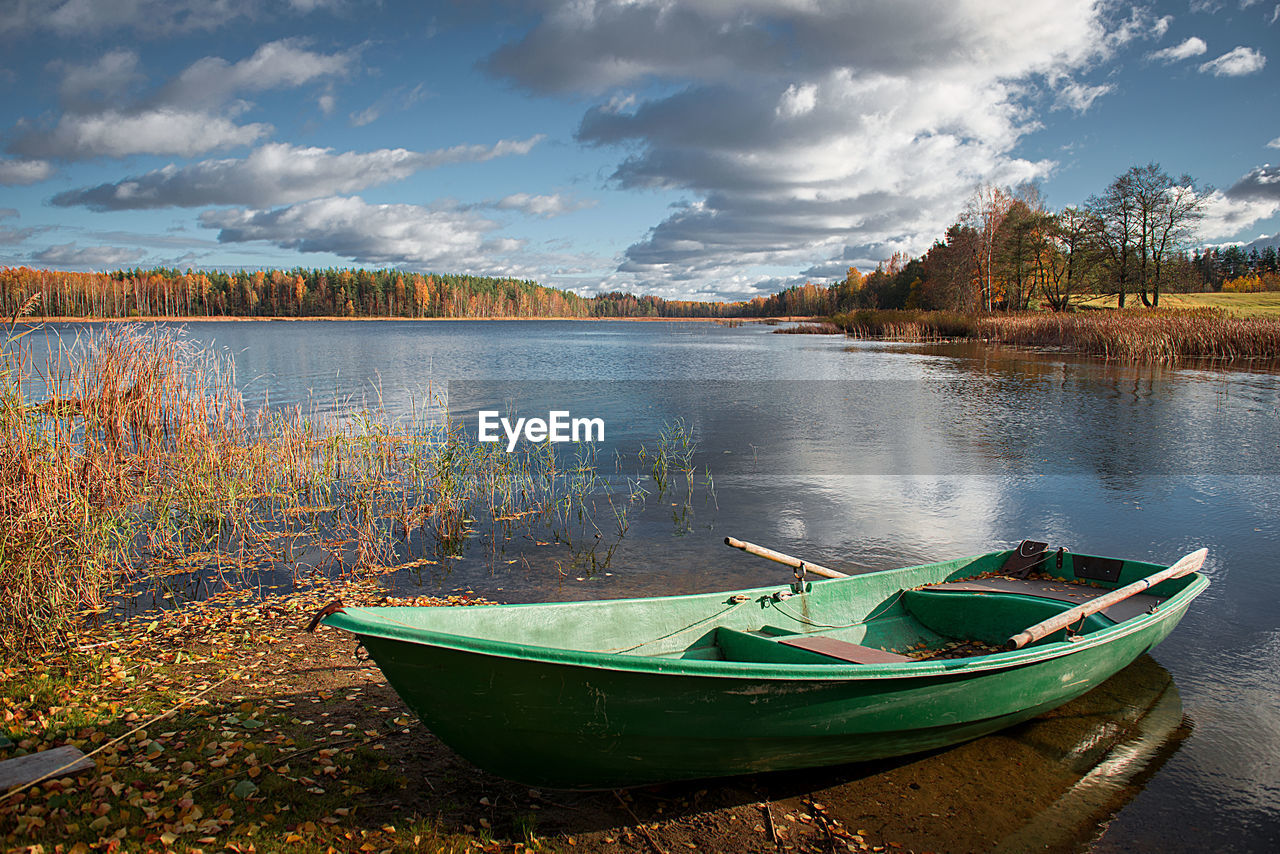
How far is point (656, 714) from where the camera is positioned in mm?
3832

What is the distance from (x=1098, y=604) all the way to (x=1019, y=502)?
676 cm

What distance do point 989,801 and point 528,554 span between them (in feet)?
19.6

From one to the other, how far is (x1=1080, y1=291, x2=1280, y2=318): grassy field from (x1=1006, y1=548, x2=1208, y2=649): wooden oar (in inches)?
2170

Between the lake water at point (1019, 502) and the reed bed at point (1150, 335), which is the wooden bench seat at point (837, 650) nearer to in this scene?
the lake water at point (1019, 502)

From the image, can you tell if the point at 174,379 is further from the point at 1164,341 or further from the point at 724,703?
the point at 1164,341

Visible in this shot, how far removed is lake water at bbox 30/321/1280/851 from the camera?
4941mm

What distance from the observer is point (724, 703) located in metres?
3.90

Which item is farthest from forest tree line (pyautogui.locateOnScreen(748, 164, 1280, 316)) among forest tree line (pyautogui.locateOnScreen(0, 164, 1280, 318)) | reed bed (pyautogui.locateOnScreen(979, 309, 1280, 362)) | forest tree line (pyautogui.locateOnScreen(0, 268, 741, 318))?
forest tree line (pyautogui.locateOnScreen(0, 268, 741, 318))

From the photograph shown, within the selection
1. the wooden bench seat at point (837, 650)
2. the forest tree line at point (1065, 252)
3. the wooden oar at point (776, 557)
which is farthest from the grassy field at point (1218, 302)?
the wooden bench seat at point (837, 650)

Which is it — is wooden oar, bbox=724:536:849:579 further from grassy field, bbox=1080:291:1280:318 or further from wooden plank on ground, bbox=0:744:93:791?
grassy field, bbox=1080:291:1280:318

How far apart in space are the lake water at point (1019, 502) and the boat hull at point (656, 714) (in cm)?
72

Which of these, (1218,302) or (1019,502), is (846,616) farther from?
(1218,302)

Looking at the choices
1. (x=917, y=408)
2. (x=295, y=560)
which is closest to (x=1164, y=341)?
(x=917, y=408)

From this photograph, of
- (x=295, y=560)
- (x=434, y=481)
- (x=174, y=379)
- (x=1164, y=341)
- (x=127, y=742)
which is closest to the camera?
(x=127, y=742)
